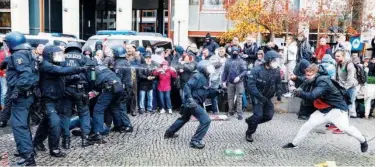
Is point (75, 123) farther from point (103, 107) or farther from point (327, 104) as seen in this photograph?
point (327, 104)

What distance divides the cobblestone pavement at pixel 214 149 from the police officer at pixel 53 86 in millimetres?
349

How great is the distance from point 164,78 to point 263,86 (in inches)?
143

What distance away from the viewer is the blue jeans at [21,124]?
6.14 m

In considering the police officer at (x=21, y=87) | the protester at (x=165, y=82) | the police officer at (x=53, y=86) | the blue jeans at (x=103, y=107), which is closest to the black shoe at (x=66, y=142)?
the police officer at (x=53, y=86)

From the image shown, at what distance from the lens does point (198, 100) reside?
7.88 metres

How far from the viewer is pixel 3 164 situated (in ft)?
21.0

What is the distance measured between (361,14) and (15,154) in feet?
48.8

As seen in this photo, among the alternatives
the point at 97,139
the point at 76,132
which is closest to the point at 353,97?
the point at 97,139

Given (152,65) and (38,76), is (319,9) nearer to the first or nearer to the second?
(152,65)

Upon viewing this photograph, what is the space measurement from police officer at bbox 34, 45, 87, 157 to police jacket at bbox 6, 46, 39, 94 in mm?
425

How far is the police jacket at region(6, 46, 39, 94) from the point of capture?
19.6 ft

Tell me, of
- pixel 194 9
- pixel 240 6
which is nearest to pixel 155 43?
pixel 240 6

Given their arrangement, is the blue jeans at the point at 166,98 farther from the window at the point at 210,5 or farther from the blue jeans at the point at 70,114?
the window at the point at 210,5

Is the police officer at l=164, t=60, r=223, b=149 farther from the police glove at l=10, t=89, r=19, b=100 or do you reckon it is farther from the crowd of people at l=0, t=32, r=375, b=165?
the police glove at l=10, t=89, r=19, b=100
